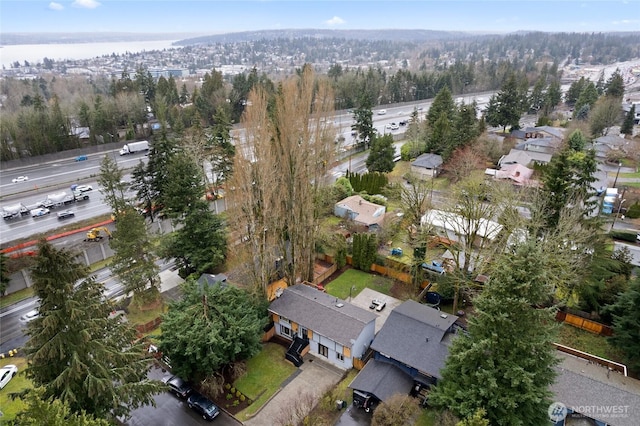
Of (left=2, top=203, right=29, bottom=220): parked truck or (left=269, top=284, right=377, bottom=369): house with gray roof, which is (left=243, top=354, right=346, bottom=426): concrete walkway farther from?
(left=2, top=203, right=29, bottom=220): parked truck

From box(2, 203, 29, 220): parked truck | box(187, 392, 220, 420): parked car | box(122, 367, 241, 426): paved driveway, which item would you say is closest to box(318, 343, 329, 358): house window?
box(122, 367, 241, 426): paved driveway

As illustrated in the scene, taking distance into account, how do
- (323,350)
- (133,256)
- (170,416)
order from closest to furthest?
(170,416) < (323,350) < (133,256)

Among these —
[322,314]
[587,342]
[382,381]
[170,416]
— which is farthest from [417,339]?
[170,416]

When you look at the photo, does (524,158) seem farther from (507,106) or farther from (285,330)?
(285,330)

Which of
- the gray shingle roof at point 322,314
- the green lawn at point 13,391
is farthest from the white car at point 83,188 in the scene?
the gray shingle roof at point 322,314

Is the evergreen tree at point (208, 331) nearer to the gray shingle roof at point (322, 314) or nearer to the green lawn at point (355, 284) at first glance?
the gray shingle roof at point (322, 314)

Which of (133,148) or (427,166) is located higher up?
(133,148)
